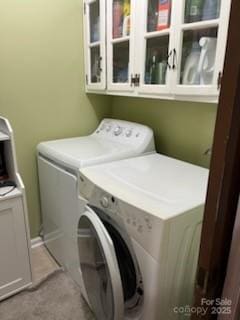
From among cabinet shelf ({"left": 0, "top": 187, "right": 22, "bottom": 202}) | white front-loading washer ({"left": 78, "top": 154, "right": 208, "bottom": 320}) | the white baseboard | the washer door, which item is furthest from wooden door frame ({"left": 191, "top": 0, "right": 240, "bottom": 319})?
the white baseboard

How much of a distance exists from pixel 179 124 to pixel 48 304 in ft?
4.78

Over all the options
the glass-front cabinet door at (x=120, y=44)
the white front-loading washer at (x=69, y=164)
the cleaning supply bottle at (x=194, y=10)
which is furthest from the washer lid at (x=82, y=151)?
the cleaning supply bottle at (x=194, y=10)

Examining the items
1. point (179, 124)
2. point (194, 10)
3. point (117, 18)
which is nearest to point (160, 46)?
point (194, 10)

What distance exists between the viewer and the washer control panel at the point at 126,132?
66.1 inches

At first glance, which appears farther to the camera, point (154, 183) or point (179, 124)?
point (179, 124)

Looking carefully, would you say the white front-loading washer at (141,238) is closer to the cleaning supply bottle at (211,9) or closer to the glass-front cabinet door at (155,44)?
the glass-front cabinet door at (155,44)

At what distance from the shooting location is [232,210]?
477mm

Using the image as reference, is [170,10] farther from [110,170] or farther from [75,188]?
[75,188]

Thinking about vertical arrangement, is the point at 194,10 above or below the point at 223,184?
above

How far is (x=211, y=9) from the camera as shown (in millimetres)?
1115

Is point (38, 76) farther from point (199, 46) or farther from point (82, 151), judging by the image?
point (199, 46)

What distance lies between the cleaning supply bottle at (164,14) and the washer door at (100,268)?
3.42 ft

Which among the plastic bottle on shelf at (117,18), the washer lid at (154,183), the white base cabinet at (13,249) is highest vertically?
the plastic bottle on shelf at (117,18)

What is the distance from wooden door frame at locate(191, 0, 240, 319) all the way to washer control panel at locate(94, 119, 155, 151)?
117 cm
